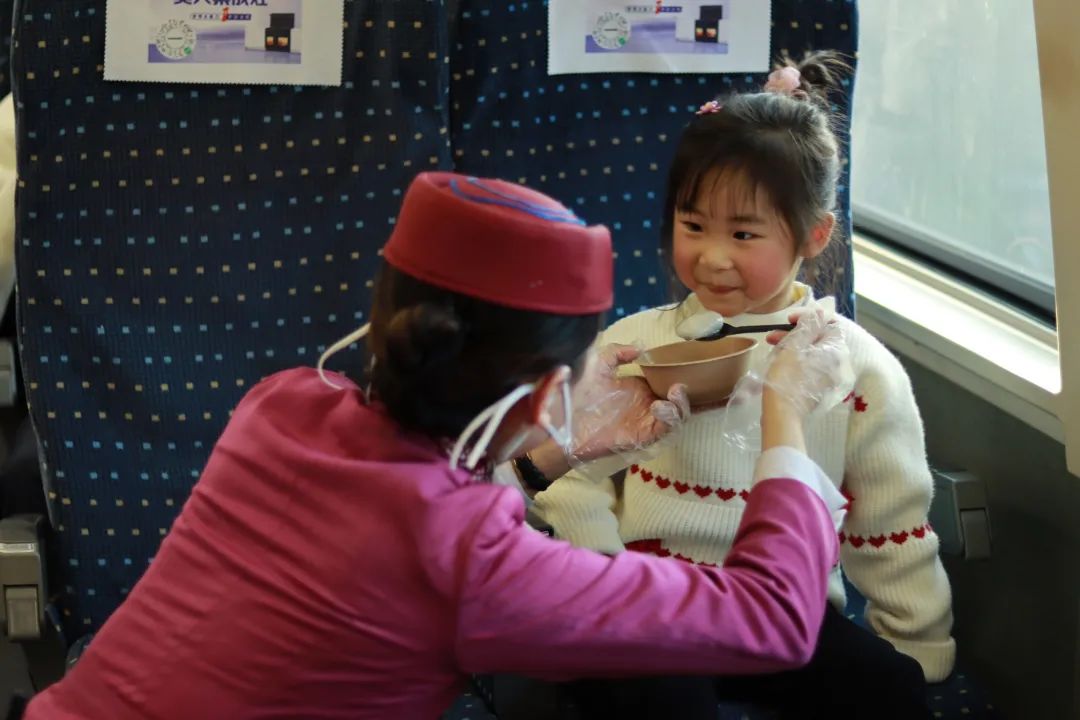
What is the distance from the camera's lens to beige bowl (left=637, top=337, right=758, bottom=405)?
1361mm

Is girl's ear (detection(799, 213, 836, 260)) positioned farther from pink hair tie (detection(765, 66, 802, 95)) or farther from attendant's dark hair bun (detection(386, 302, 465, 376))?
attendant's dark hair bun (detection(386, 302, 465, 376))

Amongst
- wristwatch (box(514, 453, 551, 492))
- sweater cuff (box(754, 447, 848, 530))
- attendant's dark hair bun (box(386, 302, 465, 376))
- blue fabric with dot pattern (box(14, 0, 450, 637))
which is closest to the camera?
attendant's dark hair bun (box(386, 302, 465, 376))

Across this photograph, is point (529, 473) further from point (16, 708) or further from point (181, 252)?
point (16, 708)

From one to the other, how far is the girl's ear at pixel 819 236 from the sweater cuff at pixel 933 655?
0.53 metres

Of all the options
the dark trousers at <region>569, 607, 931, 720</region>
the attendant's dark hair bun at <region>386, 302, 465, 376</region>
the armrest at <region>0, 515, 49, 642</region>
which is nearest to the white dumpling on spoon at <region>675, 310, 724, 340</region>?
the dark trousers at <region>569, 607, 931, 720</region>

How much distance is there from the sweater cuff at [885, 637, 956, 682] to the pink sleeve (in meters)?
0.51

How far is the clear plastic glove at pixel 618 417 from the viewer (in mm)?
1433

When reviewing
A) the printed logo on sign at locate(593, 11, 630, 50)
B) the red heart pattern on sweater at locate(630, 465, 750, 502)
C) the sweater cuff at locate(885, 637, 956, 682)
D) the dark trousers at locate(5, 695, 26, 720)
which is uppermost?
the printed logo on sign at locate(593, 11, 630, 50)

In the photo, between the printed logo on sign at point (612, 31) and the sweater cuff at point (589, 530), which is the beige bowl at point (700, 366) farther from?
the printed logo on sign at point (612, 31)

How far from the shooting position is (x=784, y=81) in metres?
1.56

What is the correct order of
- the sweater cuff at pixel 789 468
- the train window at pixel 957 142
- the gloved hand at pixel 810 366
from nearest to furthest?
the sweater cuff at pixel 789 468 < the gloved hand at pixel 810 366 < the train window at pixel 957 142

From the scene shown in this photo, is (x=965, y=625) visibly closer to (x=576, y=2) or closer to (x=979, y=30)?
(x=979, y=30)

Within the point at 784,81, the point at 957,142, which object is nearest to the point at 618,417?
the point at 784,81

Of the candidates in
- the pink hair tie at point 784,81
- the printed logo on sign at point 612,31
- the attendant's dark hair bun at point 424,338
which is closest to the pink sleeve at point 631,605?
the attendant's dark hair bun at point 424,338
